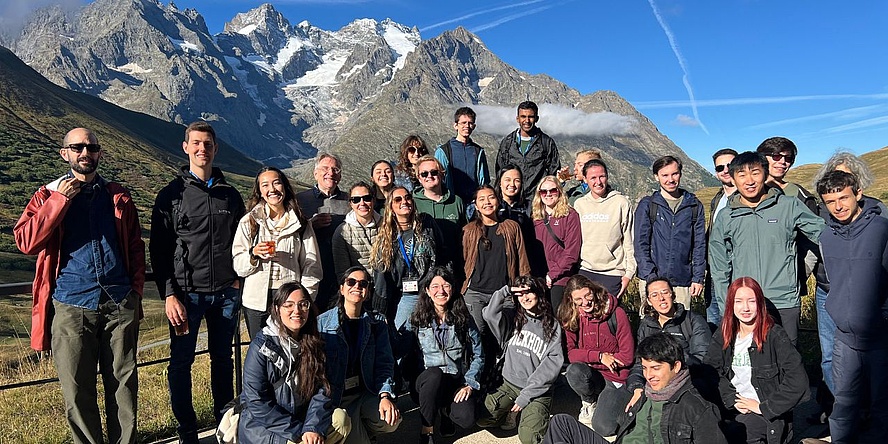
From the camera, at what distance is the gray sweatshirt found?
543cm

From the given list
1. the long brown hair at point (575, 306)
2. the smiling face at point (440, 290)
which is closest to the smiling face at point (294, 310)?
the smiling face at point (440, 290)

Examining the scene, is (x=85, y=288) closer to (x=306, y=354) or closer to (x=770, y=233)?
(x=306, y=354)

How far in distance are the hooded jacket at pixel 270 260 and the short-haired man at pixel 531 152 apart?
2.99 metres

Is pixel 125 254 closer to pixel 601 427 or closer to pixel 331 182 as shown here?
pixel 331 182

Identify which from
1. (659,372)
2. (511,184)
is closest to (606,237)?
(511,184)

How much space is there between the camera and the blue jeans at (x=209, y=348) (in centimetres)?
508

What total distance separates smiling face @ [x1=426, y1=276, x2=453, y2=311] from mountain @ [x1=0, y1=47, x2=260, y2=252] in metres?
110

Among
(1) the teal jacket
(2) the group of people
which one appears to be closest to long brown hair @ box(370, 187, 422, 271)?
(2) the group of people

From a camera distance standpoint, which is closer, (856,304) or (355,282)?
(856,304)

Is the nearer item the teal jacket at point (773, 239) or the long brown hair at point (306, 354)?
the long brown hair at point (306, 354)

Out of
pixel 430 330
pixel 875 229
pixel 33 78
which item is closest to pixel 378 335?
pixel 430 330

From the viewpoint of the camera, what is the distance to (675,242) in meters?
6.15

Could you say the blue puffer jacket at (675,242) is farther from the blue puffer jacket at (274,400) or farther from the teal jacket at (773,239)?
the blue puffer jacket at (274,400)

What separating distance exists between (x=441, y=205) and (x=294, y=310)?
2.39m
